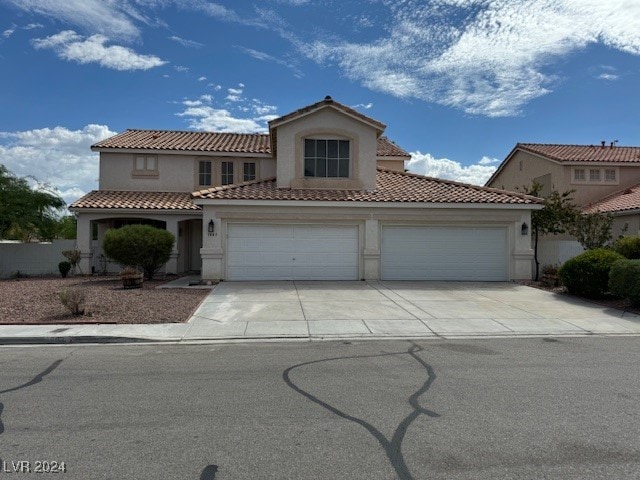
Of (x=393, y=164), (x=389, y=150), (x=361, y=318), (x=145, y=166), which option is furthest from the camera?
(x=389, y=150)

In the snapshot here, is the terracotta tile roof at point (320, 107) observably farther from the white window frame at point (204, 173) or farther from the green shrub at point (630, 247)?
the green shrub at point (630, 247)

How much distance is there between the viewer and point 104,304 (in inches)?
470

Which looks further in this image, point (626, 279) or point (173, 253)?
point (173, 253)

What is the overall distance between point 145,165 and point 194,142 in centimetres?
287

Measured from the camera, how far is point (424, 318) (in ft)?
35.3

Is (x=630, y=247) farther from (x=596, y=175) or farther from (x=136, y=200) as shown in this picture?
(x=136, y=200)

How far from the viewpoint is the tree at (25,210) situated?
21.5 metres

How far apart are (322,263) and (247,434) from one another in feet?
43.7

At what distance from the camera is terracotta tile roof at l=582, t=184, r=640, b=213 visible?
20703 mm

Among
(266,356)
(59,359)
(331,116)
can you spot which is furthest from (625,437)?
(331,116)

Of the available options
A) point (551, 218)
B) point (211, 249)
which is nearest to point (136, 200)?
point (211, 249)

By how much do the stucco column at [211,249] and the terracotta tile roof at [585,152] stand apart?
62.9 feet

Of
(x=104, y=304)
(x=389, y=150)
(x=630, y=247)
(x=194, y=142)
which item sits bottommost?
(x=104, y=304)

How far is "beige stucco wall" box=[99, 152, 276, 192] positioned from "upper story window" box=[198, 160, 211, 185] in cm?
20
